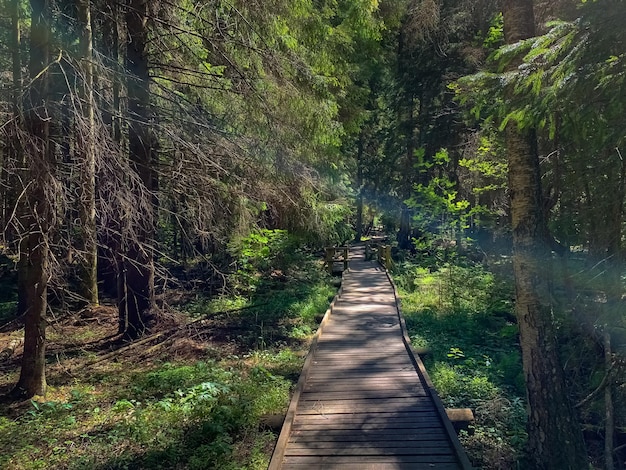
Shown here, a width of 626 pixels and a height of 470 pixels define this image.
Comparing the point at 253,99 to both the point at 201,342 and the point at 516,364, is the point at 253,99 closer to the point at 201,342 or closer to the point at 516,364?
the point at 201,342

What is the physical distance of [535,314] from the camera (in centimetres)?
571

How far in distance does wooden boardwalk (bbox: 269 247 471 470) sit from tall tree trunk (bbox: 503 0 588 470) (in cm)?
130

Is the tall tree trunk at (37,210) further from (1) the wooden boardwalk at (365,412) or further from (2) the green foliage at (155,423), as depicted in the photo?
(1) the wooden boardwalk at (365,412)

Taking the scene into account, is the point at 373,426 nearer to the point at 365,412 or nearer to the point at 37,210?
the point at 365,412

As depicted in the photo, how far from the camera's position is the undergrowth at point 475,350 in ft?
20.0

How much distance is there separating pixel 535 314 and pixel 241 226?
252 inches

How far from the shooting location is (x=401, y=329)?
9375mm

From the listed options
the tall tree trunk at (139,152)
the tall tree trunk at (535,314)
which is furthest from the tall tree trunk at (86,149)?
the tall tree trunk at (535,314)

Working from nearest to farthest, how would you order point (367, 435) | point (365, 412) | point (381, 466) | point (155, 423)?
point (381, 466), point (367, 435), point (365, 412), point (155, 423)

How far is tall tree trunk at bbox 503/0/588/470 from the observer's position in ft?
17.6

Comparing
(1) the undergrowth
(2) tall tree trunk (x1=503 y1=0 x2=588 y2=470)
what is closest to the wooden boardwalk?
(1) the undergrowth

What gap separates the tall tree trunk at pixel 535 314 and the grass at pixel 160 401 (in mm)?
3421

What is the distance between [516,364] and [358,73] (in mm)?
15984

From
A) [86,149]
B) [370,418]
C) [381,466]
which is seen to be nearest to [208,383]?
[370,418]
